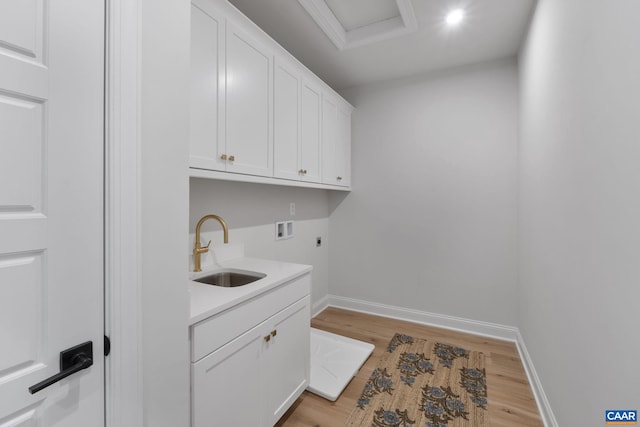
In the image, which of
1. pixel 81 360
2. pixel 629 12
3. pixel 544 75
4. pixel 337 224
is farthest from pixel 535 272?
pixel 81 360

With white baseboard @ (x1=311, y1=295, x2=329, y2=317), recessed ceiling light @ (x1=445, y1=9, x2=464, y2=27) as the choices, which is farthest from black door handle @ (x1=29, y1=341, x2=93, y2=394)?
recessed ceiling light @ (x1=445, y1=9, x2=464, y2=27)

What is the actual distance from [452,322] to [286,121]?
7.99 ft

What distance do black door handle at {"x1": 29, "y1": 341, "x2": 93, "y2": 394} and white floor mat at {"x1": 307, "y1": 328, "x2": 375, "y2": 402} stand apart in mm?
1434

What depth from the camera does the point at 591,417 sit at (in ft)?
3.40

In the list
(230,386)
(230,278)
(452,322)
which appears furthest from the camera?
(452,322)

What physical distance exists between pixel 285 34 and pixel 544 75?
5.82 ft

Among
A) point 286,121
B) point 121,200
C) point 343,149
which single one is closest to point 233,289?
point 121,200

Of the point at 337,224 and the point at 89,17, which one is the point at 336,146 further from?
the point at 89,17

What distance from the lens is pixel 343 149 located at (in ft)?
9.68

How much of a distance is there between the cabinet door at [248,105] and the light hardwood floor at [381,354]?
1476mm

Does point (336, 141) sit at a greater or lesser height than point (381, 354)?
greater

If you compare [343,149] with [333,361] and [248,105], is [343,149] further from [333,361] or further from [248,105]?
[333,361]

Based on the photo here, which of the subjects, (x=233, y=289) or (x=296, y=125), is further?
(x=296, y=125)

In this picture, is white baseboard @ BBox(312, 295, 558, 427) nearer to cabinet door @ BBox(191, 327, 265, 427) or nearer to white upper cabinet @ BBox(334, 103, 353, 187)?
white upper cabinet @ BBox(334, 103, 353, 187)
